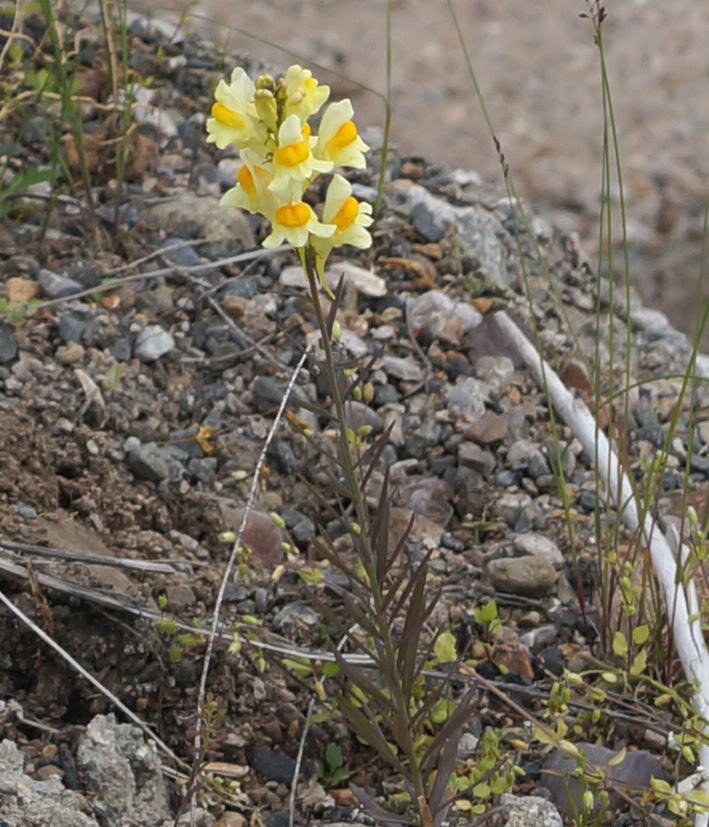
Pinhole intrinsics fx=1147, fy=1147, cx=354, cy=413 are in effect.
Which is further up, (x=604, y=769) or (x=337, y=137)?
(x=337, y=137)

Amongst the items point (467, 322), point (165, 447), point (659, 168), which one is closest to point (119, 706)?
point (165, 447)

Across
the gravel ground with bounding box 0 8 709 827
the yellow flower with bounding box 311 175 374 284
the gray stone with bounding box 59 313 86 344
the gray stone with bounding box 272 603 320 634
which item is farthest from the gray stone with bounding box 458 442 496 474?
the yellow flower with bounding box 311 175 374 284

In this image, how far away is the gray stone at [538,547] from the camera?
2279 mm

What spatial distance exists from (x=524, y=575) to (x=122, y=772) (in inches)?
33.8

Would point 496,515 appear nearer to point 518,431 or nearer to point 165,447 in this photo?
point 518,431

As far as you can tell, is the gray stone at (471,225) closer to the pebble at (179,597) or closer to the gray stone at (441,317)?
the gray stone at (441,317)

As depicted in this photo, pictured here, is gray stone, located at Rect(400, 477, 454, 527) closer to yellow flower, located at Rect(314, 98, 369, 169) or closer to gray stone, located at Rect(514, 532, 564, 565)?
gray stone, located at Rect(514, 532, 564, 565)

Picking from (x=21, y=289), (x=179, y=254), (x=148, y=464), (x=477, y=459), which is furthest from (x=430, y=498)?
(x=21, y=289)

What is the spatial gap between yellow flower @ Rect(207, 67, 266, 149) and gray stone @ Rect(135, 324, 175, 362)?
131 cm

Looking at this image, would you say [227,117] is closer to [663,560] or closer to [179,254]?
[663,560]

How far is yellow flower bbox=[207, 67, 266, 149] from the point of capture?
1.31 m

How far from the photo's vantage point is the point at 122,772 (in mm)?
1732

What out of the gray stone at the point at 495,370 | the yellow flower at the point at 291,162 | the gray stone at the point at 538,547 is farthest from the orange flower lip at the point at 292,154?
the gray stone at the point at 495,370

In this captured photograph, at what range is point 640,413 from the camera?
275 cm
